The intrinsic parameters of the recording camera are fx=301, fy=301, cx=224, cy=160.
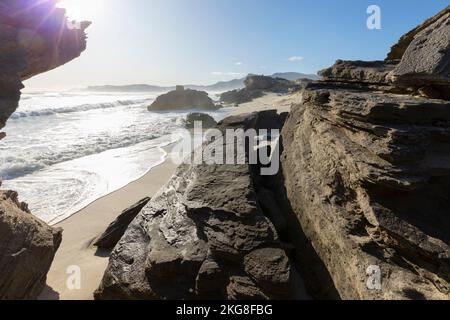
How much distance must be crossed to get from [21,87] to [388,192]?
5.55 metres

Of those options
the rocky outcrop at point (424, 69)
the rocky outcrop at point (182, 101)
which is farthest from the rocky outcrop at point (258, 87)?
the rocky outcrop at point (424, 69)

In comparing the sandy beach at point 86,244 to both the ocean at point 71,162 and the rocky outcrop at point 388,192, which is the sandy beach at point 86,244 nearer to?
the ocean at point 71,162

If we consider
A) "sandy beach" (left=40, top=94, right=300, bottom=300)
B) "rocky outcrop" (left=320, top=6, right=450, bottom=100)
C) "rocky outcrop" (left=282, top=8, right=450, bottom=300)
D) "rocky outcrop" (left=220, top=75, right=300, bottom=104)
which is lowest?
"sandy beach" (left=40, top=94, right=300, bottom=300)

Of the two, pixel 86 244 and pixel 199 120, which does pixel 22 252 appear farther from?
pixel 199 120

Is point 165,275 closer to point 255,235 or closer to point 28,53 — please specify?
point 255,235

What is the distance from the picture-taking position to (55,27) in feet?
18.8

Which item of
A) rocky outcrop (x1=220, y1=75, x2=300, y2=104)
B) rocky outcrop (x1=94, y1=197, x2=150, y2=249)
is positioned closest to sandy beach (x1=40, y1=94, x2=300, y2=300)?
rocky outcrop (x1=94, y1=197, x2=150, y2=249)

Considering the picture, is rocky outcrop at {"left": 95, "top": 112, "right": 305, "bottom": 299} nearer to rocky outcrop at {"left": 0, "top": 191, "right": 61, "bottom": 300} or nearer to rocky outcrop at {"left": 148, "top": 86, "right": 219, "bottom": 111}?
rocky outcrop at {"left": 0, "top": 191, "right": 61, "bottom": 300}

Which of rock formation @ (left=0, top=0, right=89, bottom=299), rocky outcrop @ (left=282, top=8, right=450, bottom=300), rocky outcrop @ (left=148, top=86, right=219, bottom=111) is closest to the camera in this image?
rocky outcrop @ (left=282, top=8, right=450, bottom=300)

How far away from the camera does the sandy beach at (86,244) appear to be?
16.3ft

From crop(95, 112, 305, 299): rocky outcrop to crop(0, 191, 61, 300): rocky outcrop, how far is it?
967mm

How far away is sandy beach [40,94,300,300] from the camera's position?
4.97 m
